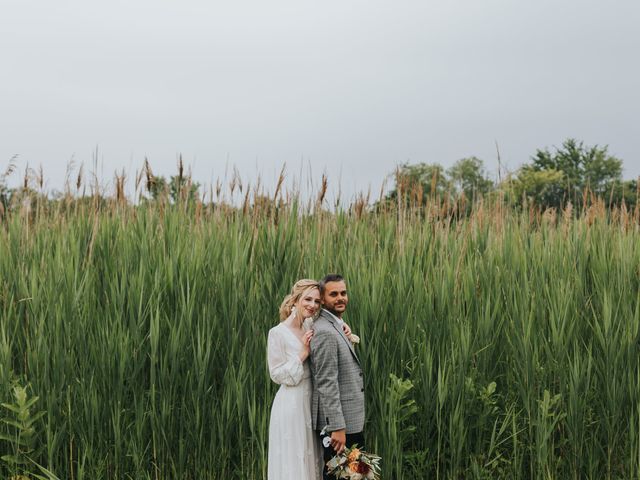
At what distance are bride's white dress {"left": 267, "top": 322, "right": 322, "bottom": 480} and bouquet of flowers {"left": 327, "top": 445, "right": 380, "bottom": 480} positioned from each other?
0.61ft

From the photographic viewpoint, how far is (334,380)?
391cm

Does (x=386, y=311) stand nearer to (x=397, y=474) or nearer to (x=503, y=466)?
(x=397, y=474)

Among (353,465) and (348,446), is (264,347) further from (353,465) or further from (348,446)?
(353,465)

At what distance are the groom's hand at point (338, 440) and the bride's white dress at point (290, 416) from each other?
0.19m

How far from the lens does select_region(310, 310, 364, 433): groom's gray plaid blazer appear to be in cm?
389

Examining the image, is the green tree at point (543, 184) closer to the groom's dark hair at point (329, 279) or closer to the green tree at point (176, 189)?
the green tree at point (176, 189)

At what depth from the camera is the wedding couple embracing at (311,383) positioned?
13.0 ft

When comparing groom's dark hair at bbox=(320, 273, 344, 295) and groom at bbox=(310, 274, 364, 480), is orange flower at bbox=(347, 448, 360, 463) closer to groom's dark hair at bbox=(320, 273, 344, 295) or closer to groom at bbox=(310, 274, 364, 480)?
groom at bbox=(310, 274, 364, 480)

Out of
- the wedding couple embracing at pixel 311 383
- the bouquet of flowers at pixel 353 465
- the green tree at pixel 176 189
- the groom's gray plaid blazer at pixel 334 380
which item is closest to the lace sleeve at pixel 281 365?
the wedding couple embracing at pixel 311 383

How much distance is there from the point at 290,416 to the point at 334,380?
36 cm

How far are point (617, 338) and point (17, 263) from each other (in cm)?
461

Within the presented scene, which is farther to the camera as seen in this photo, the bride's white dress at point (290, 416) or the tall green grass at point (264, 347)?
the tall green grass at point (264, 347)

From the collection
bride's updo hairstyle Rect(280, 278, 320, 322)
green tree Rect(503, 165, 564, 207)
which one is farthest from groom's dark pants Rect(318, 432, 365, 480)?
green tree Rect(503, 165, 564, 207)

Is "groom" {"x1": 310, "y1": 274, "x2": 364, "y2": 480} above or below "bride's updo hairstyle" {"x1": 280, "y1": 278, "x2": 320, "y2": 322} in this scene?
below
